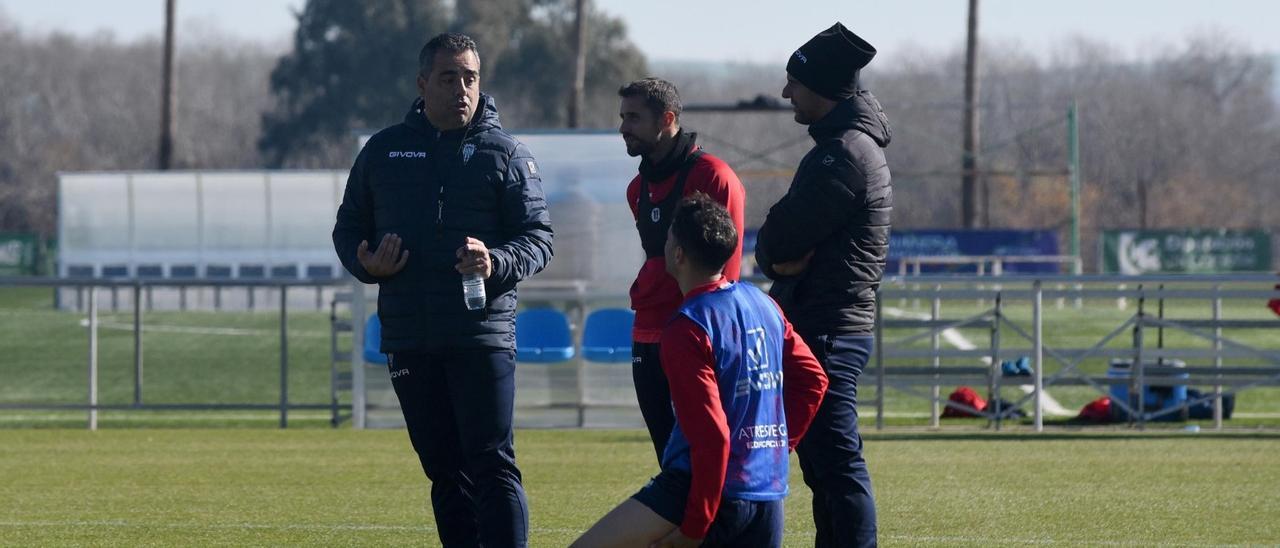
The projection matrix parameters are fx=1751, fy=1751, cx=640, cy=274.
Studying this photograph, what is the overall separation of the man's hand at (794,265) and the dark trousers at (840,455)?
248 millimetres

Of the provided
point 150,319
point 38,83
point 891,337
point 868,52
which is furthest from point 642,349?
point 38,83

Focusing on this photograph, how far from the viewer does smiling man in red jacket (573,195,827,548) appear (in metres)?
4.88

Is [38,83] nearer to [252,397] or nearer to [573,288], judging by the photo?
[252,397]

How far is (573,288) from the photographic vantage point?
14711 millimetres

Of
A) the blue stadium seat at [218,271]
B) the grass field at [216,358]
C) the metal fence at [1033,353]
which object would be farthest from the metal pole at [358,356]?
the blue stadium seat at [218,271]

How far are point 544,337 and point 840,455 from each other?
343 inches

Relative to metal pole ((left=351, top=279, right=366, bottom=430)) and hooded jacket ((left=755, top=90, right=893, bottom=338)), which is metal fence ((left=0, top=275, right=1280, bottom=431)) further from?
hooded jacket ((left=755, top=90, right=893, bottom=338))

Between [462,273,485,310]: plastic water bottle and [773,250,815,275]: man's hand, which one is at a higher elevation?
[773,250,815,275]: man's hand

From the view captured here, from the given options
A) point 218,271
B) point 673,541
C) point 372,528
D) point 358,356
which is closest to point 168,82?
point 218,271

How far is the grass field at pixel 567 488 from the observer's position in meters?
8.37

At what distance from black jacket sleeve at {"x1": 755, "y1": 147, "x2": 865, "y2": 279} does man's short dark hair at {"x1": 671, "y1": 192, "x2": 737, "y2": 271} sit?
3.20 feet

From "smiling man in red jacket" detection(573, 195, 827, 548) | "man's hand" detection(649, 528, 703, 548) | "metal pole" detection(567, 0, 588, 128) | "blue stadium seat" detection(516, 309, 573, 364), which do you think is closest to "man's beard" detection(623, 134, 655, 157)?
"smiling man in red jacket" detection(573, 195, 827, 548)

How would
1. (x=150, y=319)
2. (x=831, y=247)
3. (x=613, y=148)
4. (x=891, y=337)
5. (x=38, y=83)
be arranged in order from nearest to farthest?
(x=831, y=247) < (x=613, y=148) < (x=891, y=337) < (x=150, y=319) < (x=38, y=83)

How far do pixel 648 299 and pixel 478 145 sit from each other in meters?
0.89
